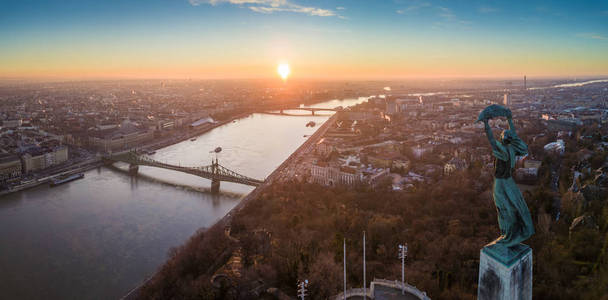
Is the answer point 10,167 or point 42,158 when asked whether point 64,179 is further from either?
point 42,158

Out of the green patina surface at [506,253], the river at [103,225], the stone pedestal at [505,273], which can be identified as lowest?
the river at [103,225]

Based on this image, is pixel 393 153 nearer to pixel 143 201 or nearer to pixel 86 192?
pixel 143 201

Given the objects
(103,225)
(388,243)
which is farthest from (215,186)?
(388,243)

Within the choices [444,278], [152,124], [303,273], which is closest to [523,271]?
[444,278]

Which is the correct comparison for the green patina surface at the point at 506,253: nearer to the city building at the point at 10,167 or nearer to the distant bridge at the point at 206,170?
the distant bridge at the point at 206,170

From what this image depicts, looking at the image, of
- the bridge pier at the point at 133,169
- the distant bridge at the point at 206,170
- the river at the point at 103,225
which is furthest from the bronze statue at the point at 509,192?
the bridge pier at the point at 133,169

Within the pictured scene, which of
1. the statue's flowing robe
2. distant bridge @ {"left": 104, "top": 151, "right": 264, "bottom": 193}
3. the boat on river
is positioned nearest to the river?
the boat on river
